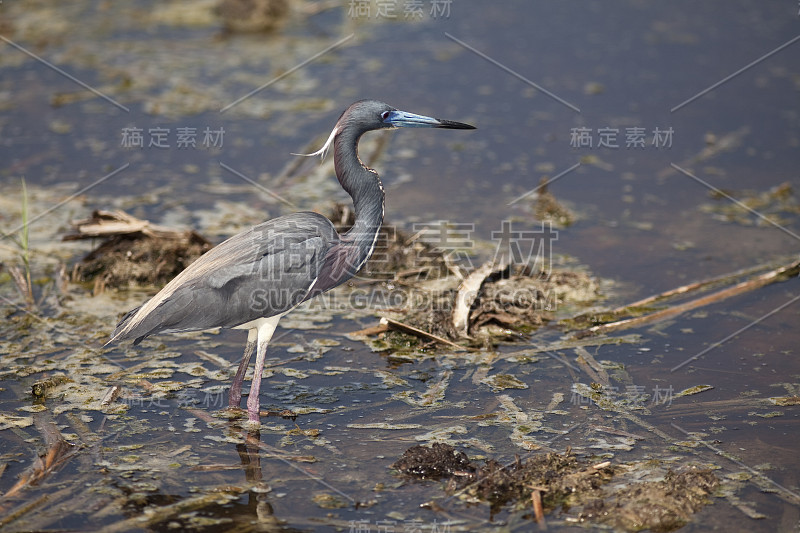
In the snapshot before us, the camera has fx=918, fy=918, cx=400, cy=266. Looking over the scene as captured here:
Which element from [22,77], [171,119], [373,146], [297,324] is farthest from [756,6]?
[22,77]

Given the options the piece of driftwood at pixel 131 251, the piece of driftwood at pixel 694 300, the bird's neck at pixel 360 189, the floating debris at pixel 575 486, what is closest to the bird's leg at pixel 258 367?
the bird's neck at pixel 360 189

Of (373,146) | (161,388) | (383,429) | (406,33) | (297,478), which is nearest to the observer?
(297,478)

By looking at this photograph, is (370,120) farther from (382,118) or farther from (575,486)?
(575,486)

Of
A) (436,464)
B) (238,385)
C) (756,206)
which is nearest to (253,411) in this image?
(238,385)

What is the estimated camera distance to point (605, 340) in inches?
266

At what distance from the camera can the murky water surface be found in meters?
5.25

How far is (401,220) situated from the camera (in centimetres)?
861

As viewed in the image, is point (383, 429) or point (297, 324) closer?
point (383, 429)

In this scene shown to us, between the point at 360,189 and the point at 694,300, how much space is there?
291 cm

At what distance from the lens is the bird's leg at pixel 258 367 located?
18.8 ft

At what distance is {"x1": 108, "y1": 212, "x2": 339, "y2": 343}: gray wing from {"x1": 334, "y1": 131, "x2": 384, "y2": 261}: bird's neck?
300mm

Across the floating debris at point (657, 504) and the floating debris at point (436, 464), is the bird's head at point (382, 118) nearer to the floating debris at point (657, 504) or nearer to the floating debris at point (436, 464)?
the floating debris at point (436, 464)

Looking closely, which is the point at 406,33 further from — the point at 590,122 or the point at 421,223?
the point at 421,223

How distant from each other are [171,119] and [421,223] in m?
3.64
